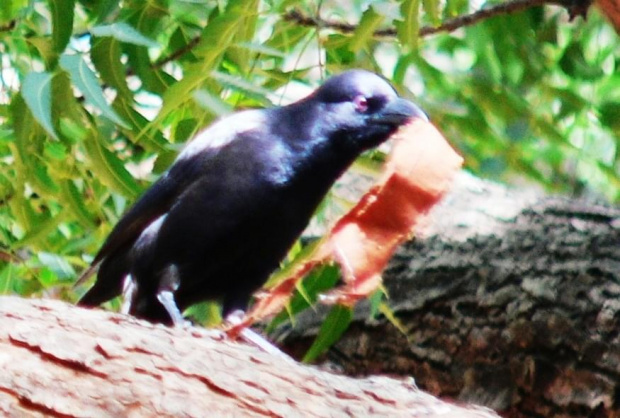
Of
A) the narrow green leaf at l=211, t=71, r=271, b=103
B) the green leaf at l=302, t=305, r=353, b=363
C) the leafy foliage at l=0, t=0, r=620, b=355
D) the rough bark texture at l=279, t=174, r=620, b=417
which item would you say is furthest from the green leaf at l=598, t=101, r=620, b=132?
the narrow green leaf at l=211, t=71, r=271, b=103

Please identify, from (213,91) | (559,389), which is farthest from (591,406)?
(213,91)

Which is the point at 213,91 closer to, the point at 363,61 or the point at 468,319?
the point at 363,61

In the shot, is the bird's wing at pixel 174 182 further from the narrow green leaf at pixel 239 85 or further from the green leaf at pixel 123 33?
the green leaf at pixel 123 33

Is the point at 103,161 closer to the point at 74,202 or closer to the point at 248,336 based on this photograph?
the point at 74,202

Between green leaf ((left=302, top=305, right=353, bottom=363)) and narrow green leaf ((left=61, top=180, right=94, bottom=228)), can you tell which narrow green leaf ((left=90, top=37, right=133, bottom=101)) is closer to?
narrow green leaf ((left=61, top=180, right=94, bottom=228))

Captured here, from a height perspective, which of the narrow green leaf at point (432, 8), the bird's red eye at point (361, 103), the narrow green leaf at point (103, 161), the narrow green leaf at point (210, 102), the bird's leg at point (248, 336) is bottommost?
the bird's leg at point (248, 336)

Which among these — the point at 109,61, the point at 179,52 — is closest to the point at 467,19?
the point at 179,52

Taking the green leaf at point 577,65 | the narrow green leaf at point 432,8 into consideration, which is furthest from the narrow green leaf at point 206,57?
the green leaf at point 577,65
